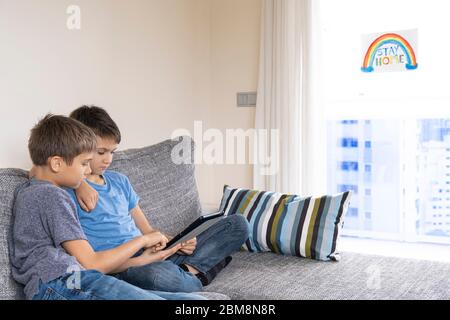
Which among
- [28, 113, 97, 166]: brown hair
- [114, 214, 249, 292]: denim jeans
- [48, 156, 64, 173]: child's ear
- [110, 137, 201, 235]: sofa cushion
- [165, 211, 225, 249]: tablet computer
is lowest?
[114, 214, 249, 292]: denim jeans

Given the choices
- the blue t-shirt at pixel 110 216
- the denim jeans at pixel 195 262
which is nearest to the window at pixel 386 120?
the denim jeans at pixel 195 262

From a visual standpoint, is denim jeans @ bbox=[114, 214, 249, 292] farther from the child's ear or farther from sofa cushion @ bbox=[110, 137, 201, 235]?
the child's ear

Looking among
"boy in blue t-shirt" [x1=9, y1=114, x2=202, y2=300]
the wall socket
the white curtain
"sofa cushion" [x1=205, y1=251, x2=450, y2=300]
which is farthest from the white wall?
"sofa cushion" [x1=205, y1=251, x2=450, y2=300]

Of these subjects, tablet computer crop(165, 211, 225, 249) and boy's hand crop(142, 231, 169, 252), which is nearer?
boy's hand crop(142, 231, 169, 252)

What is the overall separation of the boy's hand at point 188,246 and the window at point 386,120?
1504mm

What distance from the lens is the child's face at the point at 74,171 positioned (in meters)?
1.86

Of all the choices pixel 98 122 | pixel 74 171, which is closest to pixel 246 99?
pixel 98 122

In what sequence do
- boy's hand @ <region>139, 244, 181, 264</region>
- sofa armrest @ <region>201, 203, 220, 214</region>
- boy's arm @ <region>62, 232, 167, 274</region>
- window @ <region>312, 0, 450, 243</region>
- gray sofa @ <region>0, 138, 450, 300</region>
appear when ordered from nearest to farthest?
boy's arm @ <region>62, 232, 167, 274</region>
gray sofa @ <region>0, 138, 450, 300</region>
boy's hand @ <region>139, 244, 181, 264</region>
sofa armrest @ <region>201, 203, 220, 214</region>
window @ <region>312, 0, 450, 243</region>

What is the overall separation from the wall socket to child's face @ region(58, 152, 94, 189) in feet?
6.58

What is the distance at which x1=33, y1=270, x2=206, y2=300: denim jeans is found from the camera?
165cm

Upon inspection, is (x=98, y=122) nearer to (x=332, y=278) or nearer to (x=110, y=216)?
(x=110, y=216)
